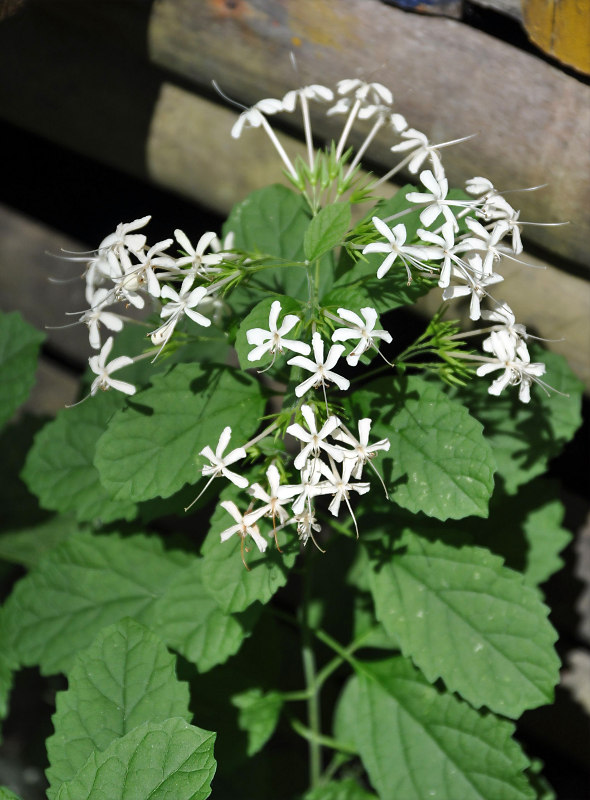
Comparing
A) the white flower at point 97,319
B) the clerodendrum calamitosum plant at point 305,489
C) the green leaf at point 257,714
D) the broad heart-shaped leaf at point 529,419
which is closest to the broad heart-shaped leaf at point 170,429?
the clerodendrum calamitosum plant at point 305,489

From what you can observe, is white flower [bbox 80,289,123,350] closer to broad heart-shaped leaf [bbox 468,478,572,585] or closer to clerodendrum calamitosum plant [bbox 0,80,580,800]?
clerodendrum calamitosum plant [bbox 0,80,580,800]

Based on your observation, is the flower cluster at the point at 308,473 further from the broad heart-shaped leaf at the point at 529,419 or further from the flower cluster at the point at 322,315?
the broad heart-shaped leaf at the point at 529,419

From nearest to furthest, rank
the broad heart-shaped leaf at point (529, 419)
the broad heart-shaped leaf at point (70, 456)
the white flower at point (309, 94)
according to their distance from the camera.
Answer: the white flower at point (309, 94), the broad heart-shaped leaf at point (529, 419), the broad heart-shaped leaf at point (70, 456)

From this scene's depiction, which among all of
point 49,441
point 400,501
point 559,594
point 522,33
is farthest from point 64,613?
point 522,33

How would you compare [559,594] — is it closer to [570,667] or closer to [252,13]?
[570,667]

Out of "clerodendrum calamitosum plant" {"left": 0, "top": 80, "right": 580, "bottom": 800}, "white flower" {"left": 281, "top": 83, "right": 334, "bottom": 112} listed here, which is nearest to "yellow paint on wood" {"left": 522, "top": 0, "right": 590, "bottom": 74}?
"clerodendrum calamitosum plant" {"left": 0, "top": 80, "right": 580, "bottom": 800}

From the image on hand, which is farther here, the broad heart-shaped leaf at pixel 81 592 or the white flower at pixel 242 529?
the broad heart-shaped leaf at pixel 81 592

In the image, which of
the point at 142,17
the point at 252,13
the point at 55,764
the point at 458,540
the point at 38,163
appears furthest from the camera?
the point at 38,163
